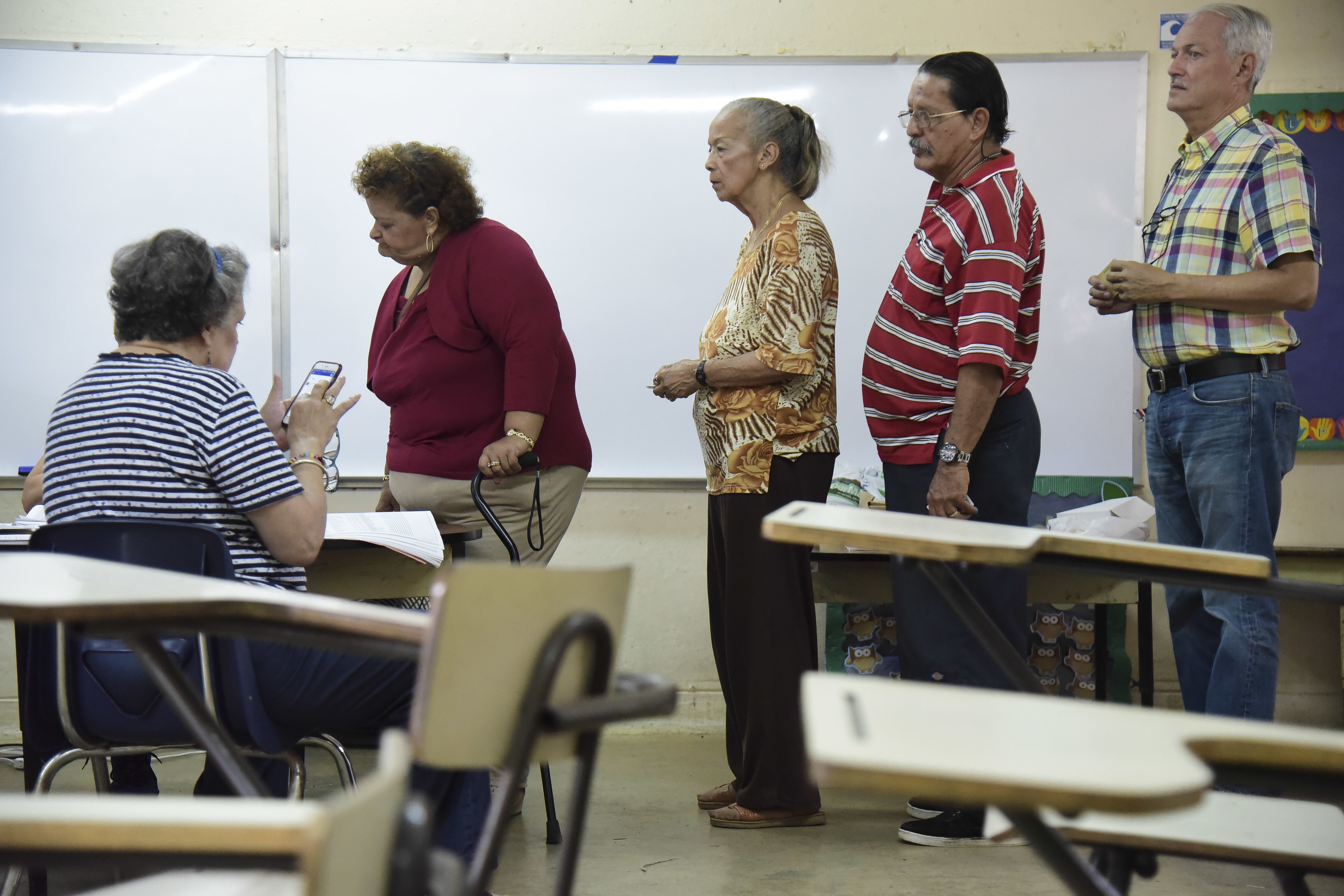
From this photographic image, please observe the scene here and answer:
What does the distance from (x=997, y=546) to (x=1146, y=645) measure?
2.33 meters

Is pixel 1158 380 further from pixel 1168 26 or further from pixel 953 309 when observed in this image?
pixel 1168 26

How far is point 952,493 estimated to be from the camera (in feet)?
7.45

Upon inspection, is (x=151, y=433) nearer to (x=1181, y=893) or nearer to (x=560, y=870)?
(x=560, y=870)

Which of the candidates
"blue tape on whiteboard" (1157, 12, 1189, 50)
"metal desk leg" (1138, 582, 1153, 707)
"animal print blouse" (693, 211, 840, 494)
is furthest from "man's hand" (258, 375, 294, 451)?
"blue tape on whiteboard" (1157, 12, 1189, 50)

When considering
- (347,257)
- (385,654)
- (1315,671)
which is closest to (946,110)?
(385,654)

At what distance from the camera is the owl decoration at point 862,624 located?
3.57m

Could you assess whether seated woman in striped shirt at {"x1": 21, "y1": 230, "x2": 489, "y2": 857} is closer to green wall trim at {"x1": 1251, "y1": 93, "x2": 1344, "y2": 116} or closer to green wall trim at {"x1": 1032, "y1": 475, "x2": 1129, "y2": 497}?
green wall trim at {"x1": 1032, "y1": 475, "x2": 1129, "y2": 497}

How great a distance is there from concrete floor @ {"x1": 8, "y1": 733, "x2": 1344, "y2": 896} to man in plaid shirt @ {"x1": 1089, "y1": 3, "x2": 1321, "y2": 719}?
0.47 m

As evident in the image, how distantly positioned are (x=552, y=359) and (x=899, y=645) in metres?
0.94

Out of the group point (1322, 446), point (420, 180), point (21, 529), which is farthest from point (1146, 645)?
point (21, 529)

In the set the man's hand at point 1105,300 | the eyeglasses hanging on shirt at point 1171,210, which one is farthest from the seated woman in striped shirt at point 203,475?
the eyeglasses hanging on shirt at point 1171,210

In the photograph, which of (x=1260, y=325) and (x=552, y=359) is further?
(x=552, y=359)

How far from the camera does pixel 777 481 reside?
2.48 m

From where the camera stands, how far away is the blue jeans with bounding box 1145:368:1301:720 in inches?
87.9
